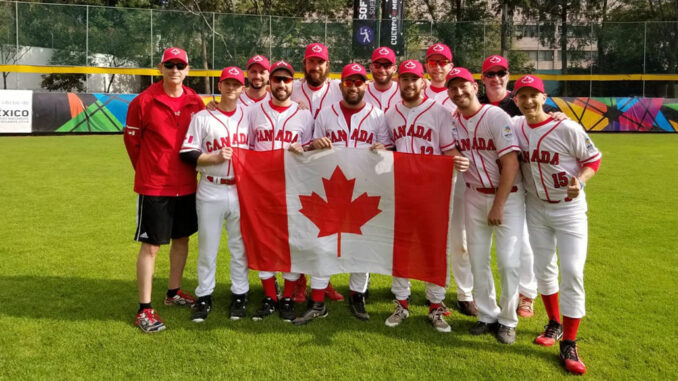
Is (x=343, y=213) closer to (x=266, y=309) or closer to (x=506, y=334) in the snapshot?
(x=266, y=309)

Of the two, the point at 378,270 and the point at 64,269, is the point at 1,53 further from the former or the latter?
the point at 378,270

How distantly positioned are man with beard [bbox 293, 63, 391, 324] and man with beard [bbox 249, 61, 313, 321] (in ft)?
0.58

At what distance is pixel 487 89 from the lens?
5.02m

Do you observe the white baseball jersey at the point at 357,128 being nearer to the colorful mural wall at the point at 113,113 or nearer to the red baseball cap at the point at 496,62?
the red baseball cap at the point at 496,62

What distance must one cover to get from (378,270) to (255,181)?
1.42 meters

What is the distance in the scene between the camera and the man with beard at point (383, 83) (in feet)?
17.4

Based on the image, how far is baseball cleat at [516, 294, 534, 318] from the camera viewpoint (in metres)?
5.02

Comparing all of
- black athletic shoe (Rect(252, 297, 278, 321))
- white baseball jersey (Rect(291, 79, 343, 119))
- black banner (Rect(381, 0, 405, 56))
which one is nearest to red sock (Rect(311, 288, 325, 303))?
black athletic shoe (Rect(252, 297, 278, 321))

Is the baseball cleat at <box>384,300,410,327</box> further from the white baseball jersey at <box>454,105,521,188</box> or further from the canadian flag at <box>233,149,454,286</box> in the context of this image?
the white baseball jersey at <box>454,105,521,188</box>

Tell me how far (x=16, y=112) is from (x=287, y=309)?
22761 mm

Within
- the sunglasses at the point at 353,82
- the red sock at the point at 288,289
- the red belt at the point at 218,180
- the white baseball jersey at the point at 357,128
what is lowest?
the red sock at the point at 288,289

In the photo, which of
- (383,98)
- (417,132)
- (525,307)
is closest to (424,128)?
(417,132)

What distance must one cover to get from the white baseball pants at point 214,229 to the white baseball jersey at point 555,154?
2637 millimetres

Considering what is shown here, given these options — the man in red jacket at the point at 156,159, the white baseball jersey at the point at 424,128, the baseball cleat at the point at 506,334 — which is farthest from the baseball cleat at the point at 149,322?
the baseball cleat at the point at 506,334
